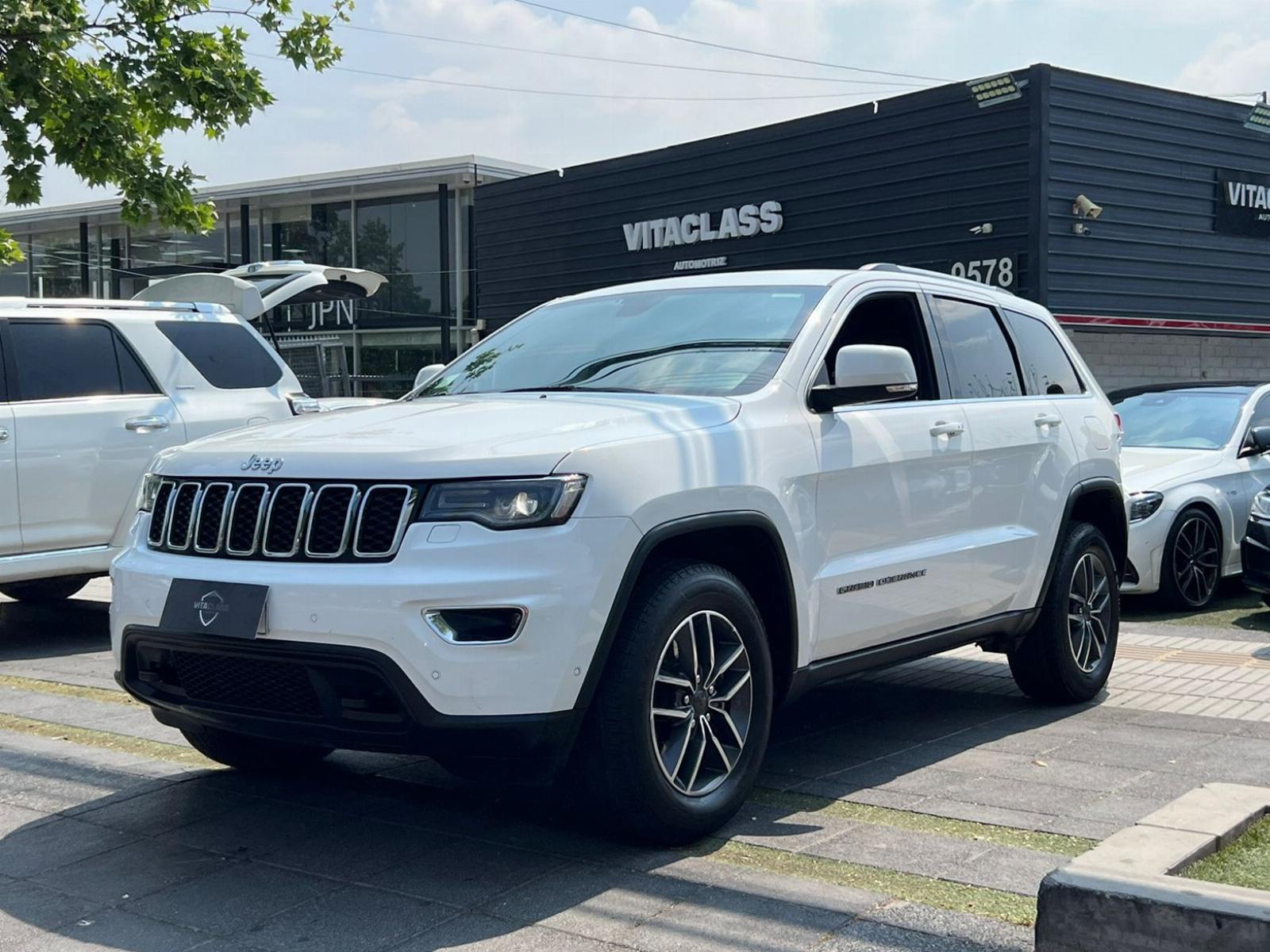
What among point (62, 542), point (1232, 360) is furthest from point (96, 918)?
point (1232, 360)

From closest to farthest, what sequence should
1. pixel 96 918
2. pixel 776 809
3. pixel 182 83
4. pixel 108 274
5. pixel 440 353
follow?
pixel 96 918 → pixel 776 809 → pixel 182 83 → pixel 440 353 → pixel 108 274

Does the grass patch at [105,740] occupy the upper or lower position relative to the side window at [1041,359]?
lower

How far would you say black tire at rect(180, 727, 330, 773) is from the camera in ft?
16.4

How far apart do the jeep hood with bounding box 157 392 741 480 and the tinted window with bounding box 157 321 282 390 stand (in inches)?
170

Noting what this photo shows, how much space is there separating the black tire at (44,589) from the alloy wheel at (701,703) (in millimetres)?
6386

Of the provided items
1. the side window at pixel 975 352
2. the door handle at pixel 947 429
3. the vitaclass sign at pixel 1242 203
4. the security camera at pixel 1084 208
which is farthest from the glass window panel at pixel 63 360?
the vitaclass sign at pixel 1242 203

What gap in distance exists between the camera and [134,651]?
4367mm

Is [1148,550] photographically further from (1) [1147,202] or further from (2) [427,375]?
(1) [1147,202]

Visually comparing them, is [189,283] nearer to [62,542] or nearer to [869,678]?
[62,542]

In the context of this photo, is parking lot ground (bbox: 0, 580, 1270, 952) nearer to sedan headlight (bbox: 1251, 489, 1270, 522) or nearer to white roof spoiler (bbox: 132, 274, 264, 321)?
sedan headlight (bbox: 1251, 489, 1270, 522)

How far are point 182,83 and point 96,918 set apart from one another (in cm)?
1021

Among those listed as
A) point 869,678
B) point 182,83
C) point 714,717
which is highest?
point 182,83

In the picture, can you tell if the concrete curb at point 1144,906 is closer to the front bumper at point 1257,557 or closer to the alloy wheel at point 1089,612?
the alloy wheel at point 1089,612

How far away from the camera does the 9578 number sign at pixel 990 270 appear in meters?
15.8
